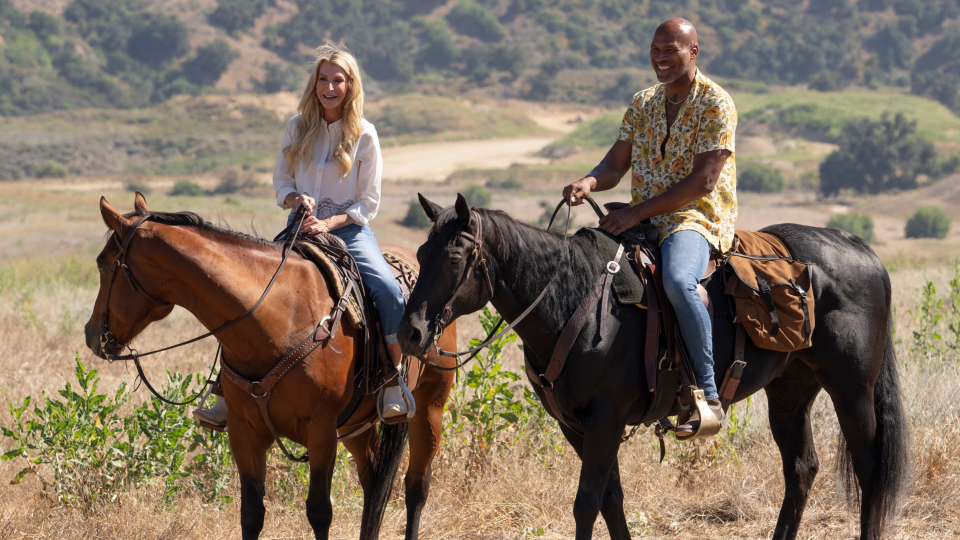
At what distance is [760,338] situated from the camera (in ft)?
14.9

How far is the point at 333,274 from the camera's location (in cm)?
471

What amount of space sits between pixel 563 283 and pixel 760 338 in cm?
113

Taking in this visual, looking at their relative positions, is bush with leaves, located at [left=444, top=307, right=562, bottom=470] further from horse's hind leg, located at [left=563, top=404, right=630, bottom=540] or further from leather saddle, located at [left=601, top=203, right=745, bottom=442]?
horse's hind leg, located at [left=563, top=404, right=630, bottom=540]

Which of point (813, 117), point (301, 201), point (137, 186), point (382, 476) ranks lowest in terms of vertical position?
point (137, 186)

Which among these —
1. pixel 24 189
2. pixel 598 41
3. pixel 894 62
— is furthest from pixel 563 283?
pixel 894 62

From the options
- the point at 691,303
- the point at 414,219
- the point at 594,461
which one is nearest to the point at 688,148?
the point at 691,303

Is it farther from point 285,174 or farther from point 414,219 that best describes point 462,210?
point 414,219

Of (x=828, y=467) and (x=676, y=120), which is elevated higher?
(x=676, y=120)

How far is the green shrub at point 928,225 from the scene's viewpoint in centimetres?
4012

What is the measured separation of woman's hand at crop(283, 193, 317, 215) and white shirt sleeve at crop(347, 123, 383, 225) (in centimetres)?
22

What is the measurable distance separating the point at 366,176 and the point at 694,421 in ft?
7.28

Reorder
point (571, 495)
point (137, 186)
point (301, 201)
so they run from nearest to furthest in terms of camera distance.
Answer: point (301, 201) → point (571, 495) → point (137, 186)

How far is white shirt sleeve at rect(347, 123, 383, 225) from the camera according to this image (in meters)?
4.92

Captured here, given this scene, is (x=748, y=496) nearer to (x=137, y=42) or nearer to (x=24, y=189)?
(x=24, y=189)
